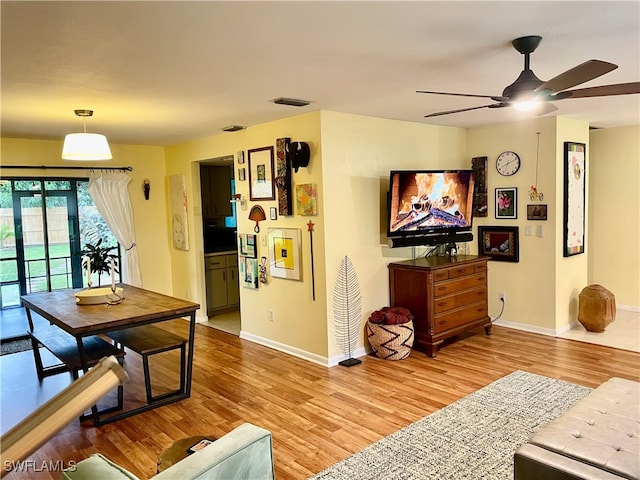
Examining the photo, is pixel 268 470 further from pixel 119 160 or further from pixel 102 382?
pixel 119 160

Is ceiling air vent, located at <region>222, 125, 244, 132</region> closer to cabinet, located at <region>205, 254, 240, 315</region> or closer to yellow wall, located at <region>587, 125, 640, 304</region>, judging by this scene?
cabinet, located at <region>205, 254, 240, 315</region>

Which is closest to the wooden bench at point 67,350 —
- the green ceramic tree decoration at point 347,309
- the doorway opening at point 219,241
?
the green ceramic tree decoration at point 347,309

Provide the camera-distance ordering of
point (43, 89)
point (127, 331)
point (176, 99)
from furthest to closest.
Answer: point (127, 331), point (176, 99), point (43, 89)

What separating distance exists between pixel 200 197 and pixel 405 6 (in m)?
4.67

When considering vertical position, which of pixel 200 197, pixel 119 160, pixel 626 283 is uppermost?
pixel 119 160

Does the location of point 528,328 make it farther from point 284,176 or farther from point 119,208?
point 119,208

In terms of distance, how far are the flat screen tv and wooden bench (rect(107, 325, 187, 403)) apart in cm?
220

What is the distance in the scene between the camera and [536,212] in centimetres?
515

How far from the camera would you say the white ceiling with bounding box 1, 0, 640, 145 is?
203 centimetres

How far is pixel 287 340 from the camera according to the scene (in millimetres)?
4891

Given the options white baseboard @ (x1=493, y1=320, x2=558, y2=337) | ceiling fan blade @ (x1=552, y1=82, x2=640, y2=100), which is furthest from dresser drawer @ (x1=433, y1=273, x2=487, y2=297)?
ceiling fan blade @ (x1=552, y1=82, x2=640, y2=100)

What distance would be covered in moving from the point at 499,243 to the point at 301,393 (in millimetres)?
3067

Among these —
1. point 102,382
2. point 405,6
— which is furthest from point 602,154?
point 102,382

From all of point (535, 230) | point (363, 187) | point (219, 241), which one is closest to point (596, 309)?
point (535, 230)
